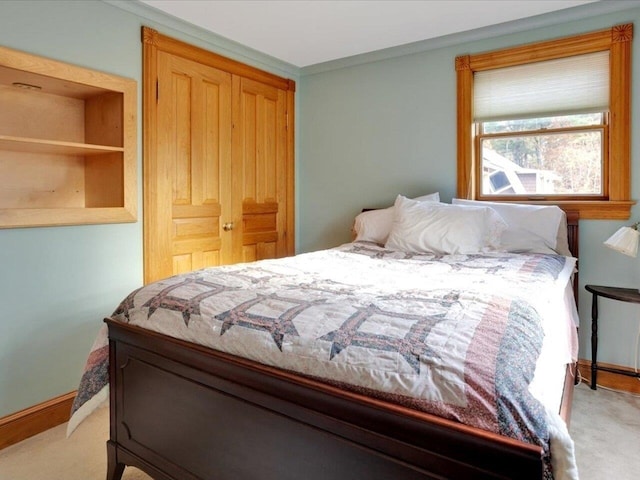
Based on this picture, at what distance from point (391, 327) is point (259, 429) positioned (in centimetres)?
50

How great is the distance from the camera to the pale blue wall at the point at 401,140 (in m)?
2.75

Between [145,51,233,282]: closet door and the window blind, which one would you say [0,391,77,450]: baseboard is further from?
the window blind

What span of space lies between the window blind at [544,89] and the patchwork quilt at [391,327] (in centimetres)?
138

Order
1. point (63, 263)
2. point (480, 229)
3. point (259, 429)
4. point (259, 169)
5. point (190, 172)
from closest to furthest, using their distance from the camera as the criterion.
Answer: point (259, 429) → point (63, 263) → point (480, 229) → point (190, 172) → point (259, 169)

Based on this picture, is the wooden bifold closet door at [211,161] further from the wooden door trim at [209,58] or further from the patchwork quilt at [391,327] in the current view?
the patchwork quilt at [391,327]

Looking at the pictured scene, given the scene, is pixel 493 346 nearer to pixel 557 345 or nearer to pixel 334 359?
pixel 334 359

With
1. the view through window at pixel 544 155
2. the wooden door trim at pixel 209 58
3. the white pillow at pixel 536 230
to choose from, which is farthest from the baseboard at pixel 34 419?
the view through window at pixel 544 155

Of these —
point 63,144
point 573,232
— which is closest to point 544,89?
point 573,232

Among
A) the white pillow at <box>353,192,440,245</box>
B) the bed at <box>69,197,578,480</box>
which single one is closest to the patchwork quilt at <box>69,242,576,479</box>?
the bed at <box>69,197,578,480</box>

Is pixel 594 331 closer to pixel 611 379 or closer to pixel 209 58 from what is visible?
pixel 611 379

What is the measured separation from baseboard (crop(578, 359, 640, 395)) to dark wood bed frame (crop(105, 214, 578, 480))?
3.76ft

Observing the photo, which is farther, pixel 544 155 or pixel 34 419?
pixel 544 155

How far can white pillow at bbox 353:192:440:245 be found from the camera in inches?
122

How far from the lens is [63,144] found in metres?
2.31
